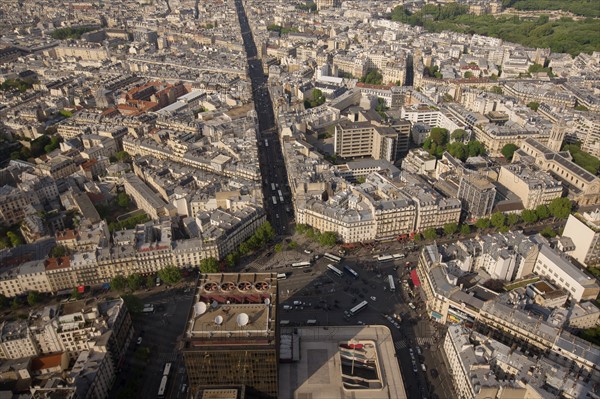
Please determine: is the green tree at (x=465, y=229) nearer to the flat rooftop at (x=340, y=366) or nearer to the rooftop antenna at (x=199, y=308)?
the flat rooftop at (x=340, y=366)

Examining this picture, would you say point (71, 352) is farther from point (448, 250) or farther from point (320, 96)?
point (320, 96)

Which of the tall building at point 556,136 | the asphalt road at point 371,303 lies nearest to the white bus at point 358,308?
the asphalt road at point 371,303

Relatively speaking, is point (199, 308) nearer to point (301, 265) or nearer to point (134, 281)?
point (134, 281)

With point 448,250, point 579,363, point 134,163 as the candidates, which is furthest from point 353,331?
point 134,163

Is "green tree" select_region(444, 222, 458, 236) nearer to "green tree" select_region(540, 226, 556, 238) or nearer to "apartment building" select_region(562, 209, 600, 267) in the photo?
"green tree" select_region(540, 226, 556, 238)

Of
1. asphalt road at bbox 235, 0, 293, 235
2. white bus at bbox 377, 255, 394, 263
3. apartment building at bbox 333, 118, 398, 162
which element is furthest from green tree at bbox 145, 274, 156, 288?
apartment building at bbox 333, 118, 398, 162

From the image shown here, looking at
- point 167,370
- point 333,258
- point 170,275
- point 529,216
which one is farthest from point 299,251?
point 529,216

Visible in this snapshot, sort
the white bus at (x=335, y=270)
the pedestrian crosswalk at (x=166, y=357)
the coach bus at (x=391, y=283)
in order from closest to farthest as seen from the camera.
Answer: the pedestrian crosswalk at (x=166, y=357)
the coach bus at (x=391, y=283)
the white bus at (x=335, y=270)

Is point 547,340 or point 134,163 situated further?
point 134,163
